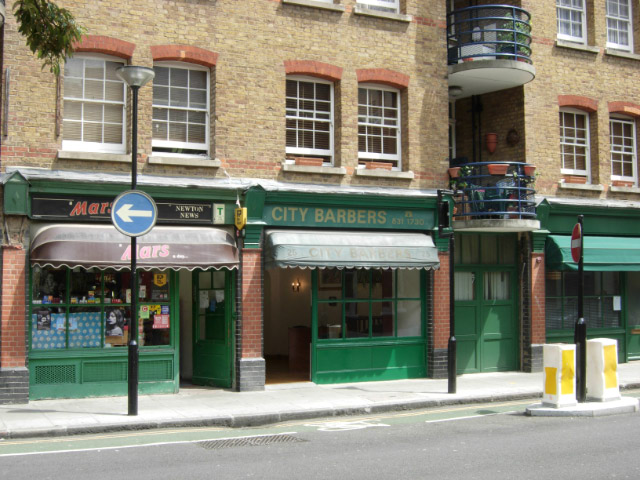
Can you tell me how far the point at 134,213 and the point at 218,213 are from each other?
3.01 meters

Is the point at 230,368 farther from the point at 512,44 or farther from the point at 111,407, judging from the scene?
the point at 512,44

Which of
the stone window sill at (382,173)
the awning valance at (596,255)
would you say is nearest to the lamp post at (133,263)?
the stone window sill at (382,173)

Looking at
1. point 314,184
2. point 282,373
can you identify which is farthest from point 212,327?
point 314,184

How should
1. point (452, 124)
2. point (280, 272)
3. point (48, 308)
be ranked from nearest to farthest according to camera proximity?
point (48, 308)
point (452, 124)
point (280, 272)

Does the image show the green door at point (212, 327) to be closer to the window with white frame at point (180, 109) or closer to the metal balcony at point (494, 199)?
the window with white frame at point (180, 109)

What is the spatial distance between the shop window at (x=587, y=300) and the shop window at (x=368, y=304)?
3.81m

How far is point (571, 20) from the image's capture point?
62.1 ft

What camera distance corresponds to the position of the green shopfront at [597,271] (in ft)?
57.6

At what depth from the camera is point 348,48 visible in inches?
619

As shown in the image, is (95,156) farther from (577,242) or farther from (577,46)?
(577,46)

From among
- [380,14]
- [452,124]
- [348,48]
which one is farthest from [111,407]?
[452,124]

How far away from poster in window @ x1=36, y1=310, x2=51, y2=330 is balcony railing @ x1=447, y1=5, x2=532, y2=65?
401 inches

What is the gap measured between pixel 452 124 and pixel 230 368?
8.74 metres

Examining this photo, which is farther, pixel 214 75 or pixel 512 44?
pixel 512 44
